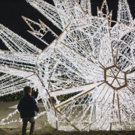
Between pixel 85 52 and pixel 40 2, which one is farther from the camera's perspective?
pixel 40 2

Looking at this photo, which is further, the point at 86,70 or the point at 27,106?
the point at 86,70

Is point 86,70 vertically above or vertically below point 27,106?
above

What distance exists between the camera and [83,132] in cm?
552

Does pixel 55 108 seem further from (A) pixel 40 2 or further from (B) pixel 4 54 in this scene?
(A) pixel 40 2

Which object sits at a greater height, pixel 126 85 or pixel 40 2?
pixel 40 2

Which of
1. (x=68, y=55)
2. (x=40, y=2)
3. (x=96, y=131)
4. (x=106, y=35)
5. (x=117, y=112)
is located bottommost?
(x=96, y=131)

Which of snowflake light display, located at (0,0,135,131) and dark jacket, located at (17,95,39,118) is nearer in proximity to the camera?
dark jacket, located at (17,95,39,118)

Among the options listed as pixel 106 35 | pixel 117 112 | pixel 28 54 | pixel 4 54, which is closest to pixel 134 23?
pixel 106 35

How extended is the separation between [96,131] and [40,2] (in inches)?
130

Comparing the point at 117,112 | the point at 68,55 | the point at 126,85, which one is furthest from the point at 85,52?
the point at 117,112

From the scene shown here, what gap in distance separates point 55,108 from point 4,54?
5.50 feet

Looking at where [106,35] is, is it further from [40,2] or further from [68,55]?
[40,2]

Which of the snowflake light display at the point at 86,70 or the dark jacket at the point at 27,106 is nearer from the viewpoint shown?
the dark jacket at the point at 27,106

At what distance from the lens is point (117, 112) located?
557 cm
